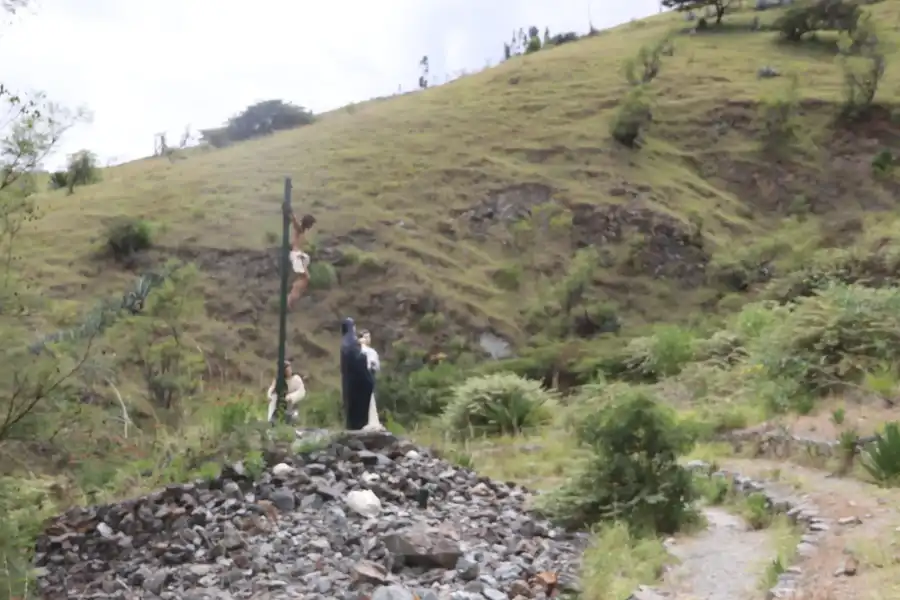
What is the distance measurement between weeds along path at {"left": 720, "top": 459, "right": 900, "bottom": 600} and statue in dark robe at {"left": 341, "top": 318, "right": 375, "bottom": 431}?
4.51m

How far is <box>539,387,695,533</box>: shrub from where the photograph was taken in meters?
8.05

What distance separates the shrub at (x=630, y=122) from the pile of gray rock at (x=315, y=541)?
94.6ft

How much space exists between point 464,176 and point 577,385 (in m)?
15.4

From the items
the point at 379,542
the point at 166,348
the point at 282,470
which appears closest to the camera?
the point at 379,542

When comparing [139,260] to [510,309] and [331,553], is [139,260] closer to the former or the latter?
[510,309]

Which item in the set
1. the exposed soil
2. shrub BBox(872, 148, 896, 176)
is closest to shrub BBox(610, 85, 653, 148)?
the exposed soil

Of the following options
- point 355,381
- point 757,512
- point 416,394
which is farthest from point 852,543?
point 416,394


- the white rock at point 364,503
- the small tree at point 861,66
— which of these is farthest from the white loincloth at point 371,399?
the small tree at point 861,66

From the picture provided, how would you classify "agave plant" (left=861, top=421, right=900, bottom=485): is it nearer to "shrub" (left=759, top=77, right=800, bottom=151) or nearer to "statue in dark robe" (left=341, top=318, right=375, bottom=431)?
"statue in dark robe" (left=341, top=318, right=375, bottom=431)

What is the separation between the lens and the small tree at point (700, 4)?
2199 inches

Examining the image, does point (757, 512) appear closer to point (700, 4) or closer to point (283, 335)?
point (283, 335)

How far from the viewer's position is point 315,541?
7.53 metres

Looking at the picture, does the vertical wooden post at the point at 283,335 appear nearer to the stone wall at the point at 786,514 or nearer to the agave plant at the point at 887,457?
the stone wall at the point at 786,514

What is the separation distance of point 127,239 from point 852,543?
2408 centimetres
